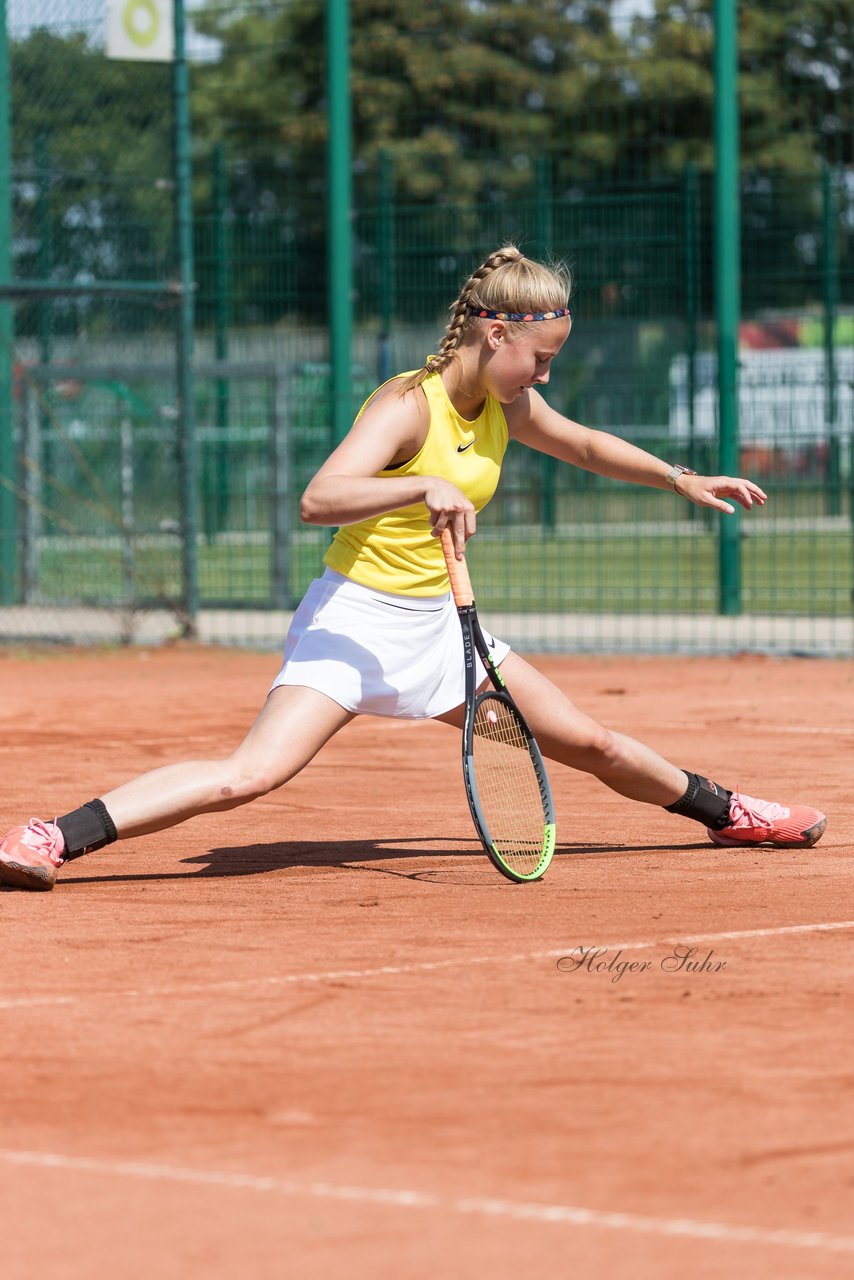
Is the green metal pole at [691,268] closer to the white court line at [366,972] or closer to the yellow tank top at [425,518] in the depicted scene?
the yellow tank top at [425,518]

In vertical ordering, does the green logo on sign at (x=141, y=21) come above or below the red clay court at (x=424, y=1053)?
above

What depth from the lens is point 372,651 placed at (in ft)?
19.9

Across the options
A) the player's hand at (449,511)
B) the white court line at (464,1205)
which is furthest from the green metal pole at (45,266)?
the white court line at (464,1205)

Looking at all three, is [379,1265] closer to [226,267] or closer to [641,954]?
[641,954]

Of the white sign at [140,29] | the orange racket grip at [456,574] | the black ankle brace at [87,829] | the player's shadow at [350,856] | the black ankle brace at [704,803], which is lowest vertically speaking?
the player's shadow at [350,856]

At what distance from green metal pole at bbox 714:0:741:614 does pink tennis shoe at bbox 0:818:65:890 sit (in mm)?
10280

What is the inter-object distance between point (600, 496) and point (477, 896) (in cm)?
1117

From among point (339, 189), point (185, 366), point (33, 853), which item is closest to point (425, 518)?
point (33, 853)

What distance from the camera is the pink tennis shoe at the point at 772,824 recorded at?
6887 millimetres

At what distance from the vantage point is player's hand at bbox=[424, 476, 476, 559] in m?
5.61

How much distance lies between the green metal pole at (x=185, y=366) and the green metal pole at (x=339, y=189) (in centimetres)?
167

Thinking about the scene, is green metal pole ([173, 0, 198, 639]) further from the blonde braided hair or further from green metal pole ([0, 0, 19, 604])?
the blonde braided hair

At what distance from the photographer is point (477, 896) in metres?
6.17

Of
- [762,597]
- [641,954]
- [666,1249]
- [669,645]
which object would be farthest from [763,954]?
[762,597]
